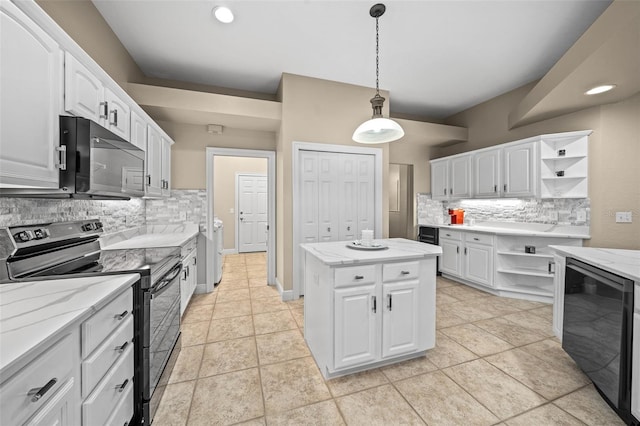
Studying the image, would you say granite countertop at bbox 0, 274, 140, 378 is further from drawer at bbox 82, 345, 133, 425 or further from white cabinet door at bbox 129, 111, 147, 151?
white cabinet door at bbox 129, 111, 147, 151

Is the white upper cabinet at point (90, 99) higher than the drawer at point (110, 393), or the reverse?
the white upper cabinet at point (90, 99)

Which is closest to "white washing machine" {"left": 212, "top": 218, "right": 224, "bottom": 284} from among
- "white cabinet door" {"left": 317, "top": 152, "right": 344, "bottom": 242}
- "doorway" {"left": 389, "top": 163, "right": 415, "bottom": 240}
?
"white cabinet door" {"left": 317, "top": 152, "right": 344, "bottom": 242}

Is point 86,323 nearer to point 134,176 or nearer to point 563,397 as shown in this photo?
point 134,176

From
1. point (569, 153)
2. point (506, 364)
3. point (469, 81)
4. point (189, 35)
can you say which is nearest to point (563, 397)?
point (506, 364)

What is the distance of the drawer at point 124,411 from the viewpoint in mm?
1133

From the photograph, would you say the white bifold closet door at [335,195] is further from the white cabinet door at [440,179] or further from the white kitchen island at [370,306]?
the white cabinet door at [440,179]

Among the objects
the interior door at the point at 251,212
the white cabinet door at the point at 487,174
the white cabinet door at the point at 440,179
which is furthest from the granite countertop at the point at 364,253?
the interior door at the point at 251,212

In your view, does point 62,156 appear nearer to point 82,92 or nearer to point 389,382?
point 82,92

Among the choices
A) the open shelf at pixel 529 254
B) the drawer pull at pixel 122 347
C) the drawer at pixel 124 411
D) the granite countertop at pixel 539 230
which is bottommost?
the drawer at pixel 124 411

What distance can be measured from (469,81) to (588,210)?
2.31 metres

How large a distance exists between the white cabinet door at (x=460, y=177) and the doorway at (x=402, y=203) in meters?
0.74

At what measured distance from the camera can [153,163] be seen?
2809 millimetres

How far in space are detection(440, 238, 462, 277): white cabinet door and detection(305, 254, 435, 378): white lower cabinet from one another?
2.38 m

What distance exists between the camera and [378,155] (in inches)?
150
